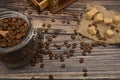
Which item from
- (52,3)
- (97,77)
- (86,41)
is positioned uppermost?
(52,3)

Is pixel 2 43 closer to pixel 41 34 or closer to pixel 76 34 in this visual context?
pixel 41 34

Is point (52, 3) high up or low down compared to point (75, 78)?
up

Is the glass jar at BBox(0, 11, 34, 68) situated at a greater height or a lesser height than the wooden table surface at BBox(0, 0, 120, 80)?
greater

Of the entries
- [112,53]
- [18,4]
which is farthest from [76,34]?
[18,4]

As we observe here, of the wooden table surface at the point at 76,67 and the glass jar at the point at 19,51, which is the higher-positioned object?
the glass jar at the point at 19,51

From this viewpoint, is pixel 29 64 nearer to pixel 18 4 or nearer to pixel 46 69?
pixel 46 69

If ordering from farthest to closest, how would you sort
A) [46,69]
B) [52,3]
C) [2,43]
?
[52,3], [46,69], [2,43]

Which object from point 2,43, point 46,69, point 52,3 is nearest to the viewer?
point 2,43

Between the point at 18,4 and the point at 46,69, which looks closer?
the point at 46,69
